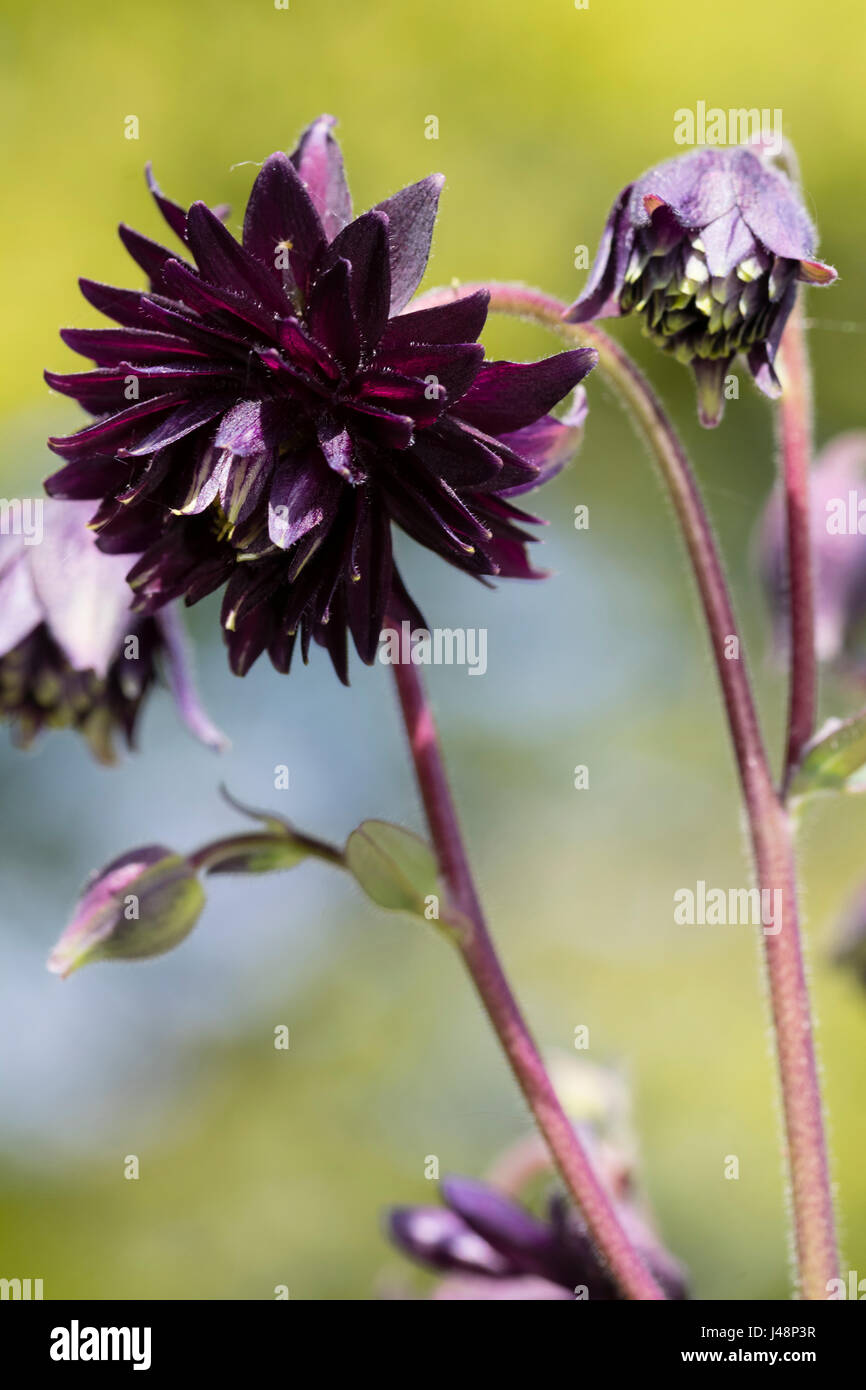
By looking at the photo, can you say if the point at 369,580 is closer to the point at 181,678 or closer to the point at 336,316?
the point at 336,316

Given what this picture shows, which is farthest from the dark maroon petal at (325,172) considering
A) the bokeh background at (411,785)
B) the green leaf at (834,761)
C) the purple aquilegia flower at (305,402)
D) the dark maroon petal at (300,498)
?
the bokeh background at (411,785)

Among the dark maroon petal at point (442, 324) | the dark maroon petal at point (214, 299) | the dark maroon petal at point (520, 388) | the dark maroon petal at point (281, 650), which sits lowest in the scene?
the dark maroon petal at point (281, 650)

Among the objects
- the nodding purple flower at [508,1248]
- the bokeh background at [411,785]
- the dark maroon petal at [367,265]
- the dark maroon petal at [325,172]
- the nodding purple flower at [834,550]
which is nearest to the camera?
the dark maroon petal at [367,265]

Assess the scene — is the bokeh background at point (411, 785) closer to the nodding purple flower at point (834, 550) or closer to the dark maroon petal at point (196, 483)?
the nodding purple flower at point (834, 550)

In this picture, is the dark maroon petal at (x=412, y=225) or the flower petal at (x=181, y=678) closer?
the dark maroon petal at (x=412, y=225)

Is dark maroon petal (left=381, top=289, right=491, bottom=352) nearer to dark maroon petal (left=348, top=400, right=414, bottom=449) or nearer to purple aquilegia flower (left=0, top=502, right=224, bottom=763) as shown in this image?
dark maroon petal (left=348, top=400, right=414, bottom=449)

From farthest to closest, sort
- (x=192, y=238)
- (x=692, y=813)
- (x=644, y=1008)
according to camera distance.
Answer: (x=692, y=813) → (x=644, y=1008) → (x=192, y=238)

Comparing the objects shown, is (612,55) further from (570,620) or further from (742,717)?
(742,717)
